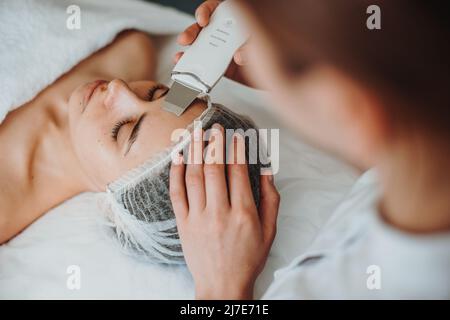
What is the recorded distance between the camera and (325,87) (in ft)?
Result: 1.01

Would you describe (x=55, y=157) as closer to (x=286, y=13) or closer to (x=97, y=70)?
(x=97, y=70)

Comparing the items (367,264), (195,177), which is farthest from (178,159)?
(367,264)

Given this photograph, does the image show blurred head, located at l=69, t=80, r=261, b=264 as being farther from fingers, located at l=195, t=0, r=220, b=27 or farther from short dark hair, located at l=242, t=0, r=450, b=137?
short dark hair, located at l=242, t=0, r=450, b=137

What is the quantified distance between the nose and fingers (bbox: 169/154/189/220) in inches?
4.7

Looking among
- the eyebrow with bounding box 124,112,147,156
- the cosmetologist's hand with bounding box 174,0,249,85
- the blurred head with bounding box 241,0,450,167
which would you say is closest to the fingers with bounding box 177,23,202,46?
the cosmetologist's hand with bounding box 174,0,249,85

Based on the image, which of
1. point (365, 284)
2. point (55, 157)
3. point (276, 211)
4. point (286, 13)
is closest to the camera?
point (286, 13)

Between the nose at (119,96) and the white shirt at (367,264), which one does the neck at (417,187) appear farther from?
the nose at (119,96)

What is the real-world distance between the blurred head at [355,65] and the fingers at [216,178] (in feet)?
0.65

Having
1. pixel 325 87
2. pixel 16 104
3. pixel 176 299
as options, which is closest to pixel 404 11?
pixel 325 87

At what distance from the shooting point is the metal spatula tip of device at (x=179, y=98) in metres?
0.62

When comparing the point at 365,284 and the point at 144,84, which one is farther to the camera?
the point at 144,84

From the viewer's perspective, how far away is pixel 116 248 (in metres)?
0.69

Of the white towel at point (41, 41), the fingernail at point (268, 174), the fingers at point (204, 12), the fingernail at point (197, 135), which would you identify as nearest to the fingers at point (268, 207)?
the fingernail at point (268, 174)
